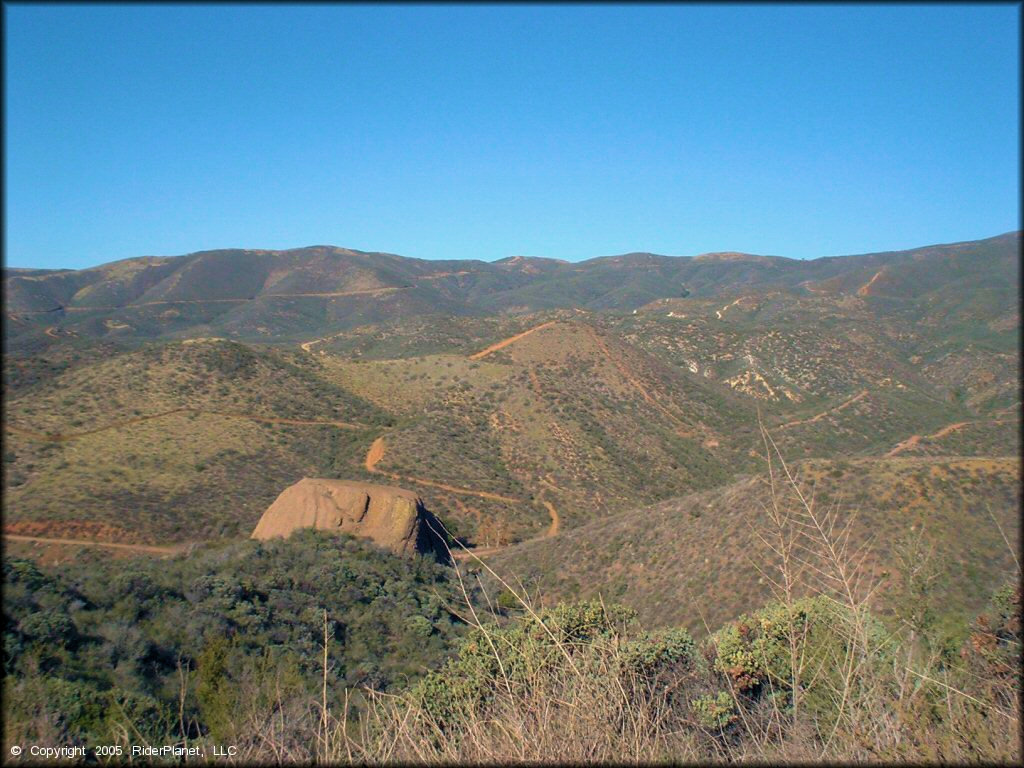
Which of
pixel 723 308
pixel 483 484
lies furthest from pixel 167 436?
pixel 723 308

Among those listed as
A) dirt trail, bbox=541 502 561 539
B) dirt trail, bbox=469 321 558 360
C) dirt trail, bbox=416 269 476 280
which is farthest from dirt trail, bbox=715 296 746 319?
dirt trail, bbox=416 269 476 280

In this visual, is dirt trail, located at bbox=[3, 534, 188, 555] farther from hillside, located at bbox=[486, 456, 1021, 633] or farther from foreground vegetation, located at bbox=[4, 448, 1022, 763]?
hillside, located at bbox=[486, 456, 1021, 633]

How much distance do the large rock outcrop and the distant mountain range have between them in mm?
59100

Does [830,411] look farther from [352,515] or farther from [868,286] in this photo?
[868,286]

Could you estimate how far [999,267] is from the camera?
8062 centimetres

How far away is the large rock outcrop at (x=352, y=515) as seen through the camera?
72.2 ft

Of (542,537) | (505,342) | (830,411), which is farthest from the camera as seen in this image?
(505,342)

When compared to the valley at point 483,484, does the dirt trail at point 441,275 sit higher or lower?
higher

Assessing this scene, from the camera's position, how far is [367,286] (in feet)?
446

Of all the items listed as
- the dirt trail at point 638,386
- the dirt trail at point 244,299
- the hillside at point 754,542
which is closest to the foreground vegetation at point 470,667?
the hillside at point 754,542

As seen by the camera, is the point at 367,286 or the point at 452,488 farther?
the point at 367,286

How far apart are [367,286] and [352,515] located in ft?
387

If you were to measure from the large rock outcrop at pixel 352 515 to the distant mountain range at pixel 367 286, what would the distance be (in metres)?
59.1

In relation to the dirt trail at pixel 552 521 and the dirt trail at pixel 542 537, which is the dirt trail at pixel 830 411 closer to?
the dirt trail at pixel 552 521
